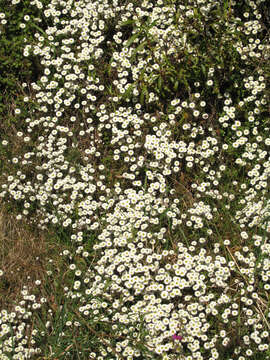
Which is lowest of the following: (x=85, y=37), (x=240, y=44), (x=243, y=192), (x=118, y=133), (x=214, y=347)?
(x=214, y=347)

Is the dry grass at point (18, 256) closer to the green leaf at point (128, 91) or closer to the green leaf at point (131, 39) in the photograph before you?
the green leaf at point (128, 91)

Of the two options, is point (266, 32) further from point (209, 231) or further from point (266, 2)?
point (209, 231)

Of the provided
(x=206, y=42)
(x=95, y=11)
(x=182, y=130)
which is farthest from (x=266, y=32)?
(x=95, y=11)

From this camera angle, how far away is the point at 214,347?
4.79 metres

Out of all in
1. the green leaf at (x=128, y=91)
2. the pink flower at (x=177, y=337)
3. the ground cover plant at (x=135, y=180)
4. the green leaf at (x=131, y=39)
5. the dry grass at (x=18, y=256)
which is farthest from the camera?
the green leaf at (x=131, y=39)

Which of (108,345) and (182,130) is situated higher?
(182,130)

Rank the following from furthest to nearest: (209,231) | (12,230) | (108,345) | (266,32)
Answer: (266,32) → (12,230) → (209,231) → (108,345)

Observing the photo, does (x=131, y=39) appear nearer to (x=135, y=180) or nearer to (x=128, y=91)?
(x=128, y=91)

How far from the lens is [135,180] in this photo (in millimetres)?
5902

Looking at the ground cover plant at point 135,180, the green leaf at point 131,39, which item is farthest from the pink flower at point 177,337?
the green leaf at point 131,39

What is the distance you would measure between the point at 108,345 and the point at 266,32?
401 centimetres

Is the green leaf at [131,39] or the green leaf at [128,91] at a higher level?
the green leaf at [131,39]

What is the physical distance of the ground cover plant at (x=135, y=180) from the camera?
4.87 meters

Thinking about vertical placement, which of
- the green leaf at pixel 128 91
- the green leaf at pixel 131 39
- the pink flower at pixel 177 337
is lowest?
the pink flower at pixel 177 337
